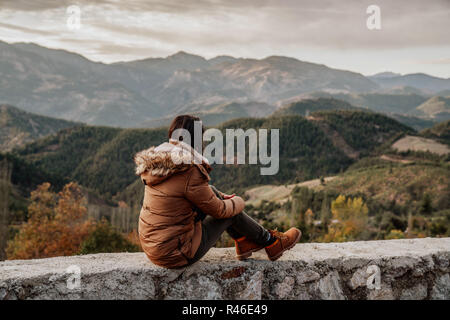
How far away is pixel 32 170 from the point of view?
A: 11312 cm

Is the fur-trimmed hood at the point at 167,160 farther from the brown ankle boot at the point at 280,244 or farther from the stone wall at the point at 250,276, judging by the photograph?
the brown ankle boot at the point at 280,244

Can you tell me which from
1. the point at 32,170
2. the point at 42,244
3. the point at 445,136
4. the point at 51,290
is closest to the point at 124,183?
the point at 32,170

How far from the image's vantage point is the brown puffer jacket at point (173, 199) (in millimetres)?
3699

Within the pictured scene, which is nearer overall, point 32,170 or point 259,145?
point 32,170

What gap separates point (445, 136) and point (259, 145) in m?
109

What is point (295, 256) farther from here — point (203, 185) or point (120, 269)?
point (120, 269)

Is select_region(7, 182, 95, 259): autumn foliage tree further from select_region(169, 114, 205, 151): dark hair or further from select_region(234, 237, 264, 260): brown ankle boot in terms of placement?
select_region(169, 114, 205, 151): dark hair

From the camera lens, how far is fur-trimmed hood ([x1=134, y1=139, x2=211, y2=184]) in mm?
3658

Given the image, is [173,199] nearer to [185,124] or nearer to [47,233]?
[185,124]

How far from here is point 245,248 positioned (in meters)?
4.27

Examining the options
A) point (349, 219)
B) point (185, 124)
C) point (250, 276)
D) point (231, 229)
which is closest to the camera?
point (185, 124)

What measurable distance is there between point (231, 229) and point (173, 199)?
1.04 metres

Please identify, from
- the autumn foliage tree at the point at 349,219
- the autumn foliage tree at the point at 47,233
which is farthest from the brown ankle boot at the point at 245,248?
the autumn foliage tree at the point at 349,219

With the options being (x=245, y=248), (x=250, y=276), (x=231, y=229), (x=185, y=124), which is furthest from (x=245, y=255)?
(x=185, y=124)
